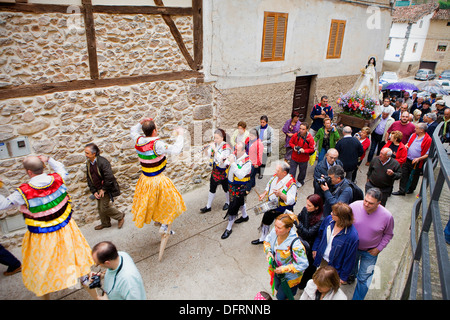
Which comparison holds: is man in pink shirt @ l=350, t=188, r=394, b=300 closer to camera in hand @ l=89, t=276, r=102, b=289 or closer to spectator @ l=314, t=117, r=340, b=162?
camera in hand @ l=89, t=276, r=102, b=289

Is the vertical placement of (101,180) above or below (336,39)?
below

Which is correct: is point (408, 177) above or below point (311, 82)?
below

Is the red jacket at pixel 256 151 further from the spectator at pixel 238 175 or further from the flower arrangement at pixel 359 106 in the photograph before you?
the flower arrangement at pixel 359 106

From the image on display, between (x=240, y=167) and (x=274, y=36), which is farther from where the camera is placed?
(x=274, y=36)

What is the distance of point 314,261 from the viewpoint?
12.1ft

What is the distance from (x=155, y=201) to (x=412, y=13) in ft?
121

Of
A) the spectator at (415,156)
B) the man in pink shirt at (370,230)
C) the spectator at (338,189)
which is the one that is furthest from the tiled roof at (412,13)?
the man in pink shirt at (370,230)

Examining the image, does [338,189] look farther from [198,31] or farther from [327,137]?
[198,31]

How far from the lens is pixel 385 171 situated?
16.5ft

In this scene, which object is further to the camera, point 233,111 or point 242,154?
point 233,111

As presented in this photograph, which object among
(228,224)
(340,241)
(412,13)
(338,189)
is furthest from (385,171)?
(412,13)

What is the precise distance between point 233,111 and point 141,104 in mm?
2506
